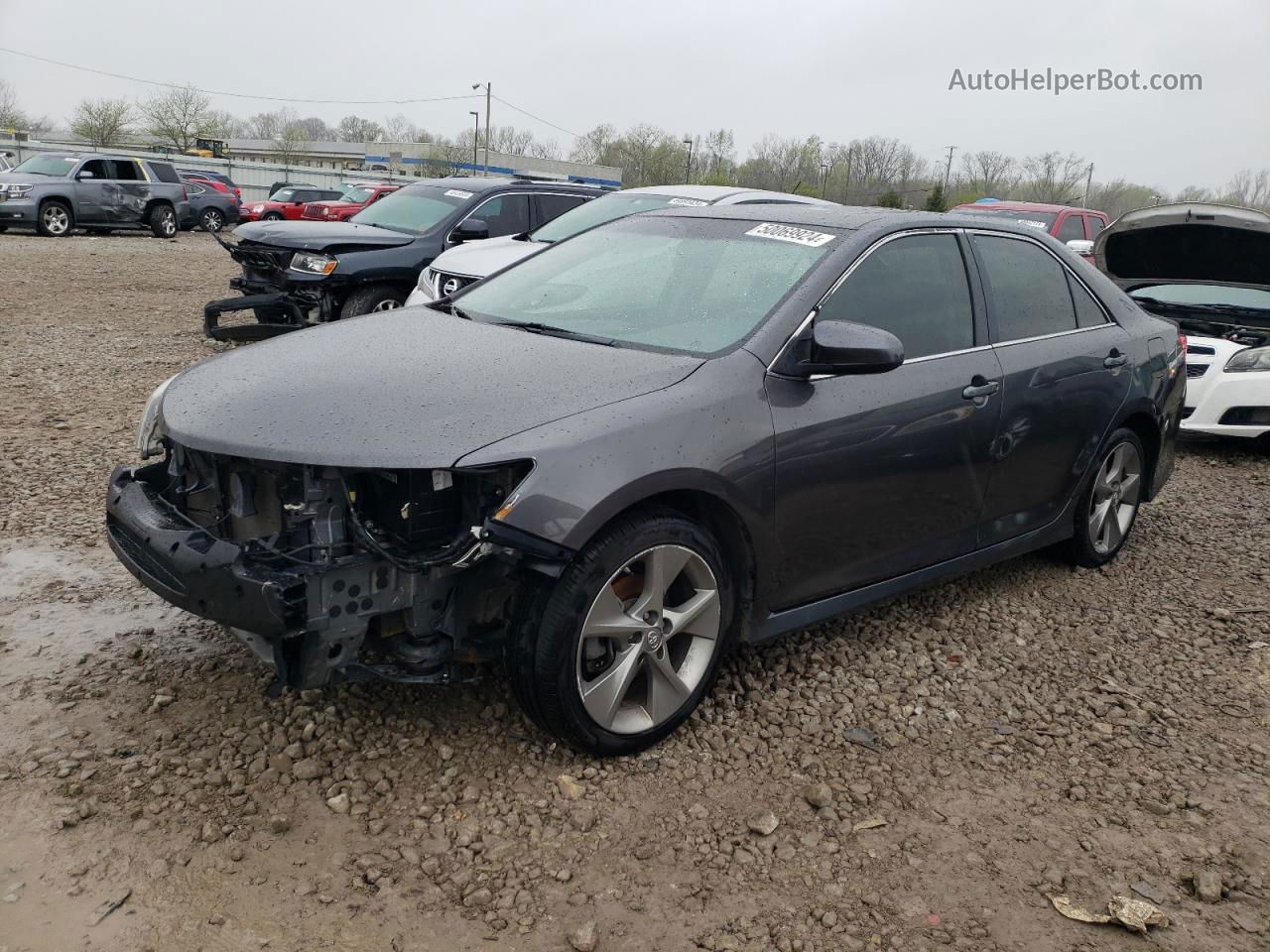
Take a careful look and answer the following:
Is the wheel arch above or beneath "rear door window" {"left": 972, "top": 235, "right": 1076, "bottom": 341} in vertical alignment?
beneath

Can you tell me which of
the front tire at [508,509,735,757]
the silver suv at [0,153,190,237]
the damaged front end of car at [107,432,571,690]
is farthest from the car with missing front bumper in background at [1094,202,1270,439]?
the silver suv at [0,153,190,237]

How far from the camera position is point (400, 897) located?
8.10 feet

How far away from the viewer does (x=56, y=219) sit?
64.2 ft

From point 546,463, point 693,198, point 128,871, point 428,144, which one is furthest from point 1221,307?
point 428,144

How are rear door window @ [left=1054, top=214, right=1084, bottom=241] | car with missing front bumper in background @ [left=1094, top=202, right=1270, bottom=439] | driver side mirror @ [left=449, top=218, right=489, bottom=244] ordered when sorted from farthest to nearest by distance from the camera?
rear door window @ [left=1054, top=214, right=1084, bottom=241], driver side mirror @ [left=449, top=218, right=489, bottom=244], car with missing front bumper in background @ [left=1094, top=202, right=1270, bottom=439]

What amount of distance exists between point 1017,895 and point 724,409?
1.51 m

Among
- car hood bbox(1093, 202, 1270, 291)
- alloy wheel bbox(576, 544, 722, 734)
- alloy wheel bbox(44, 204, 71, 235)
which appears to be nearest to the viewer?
alloy wheel bbox(576, 544, 722, 734)

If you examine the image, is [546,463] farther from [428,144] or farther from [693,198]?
[428,144]

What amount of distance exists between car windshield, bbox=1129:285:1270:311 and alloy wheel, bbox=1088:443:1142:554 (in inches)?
149

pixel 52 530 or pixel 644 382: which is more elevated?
pixel 644 382

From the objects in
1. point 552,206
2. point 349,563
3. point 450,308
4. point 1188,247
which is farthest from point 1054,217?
point 349,563

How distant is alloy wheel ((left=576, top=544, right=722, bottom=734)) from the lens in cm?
292

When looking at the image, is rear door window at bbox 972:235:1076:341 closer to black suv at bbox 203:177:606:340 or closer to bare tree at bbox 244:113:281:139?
black suv at bbox 203:177:606:340

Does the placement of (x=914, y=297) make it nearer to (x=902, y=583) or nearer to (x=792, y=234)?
(x=792, y=234)
